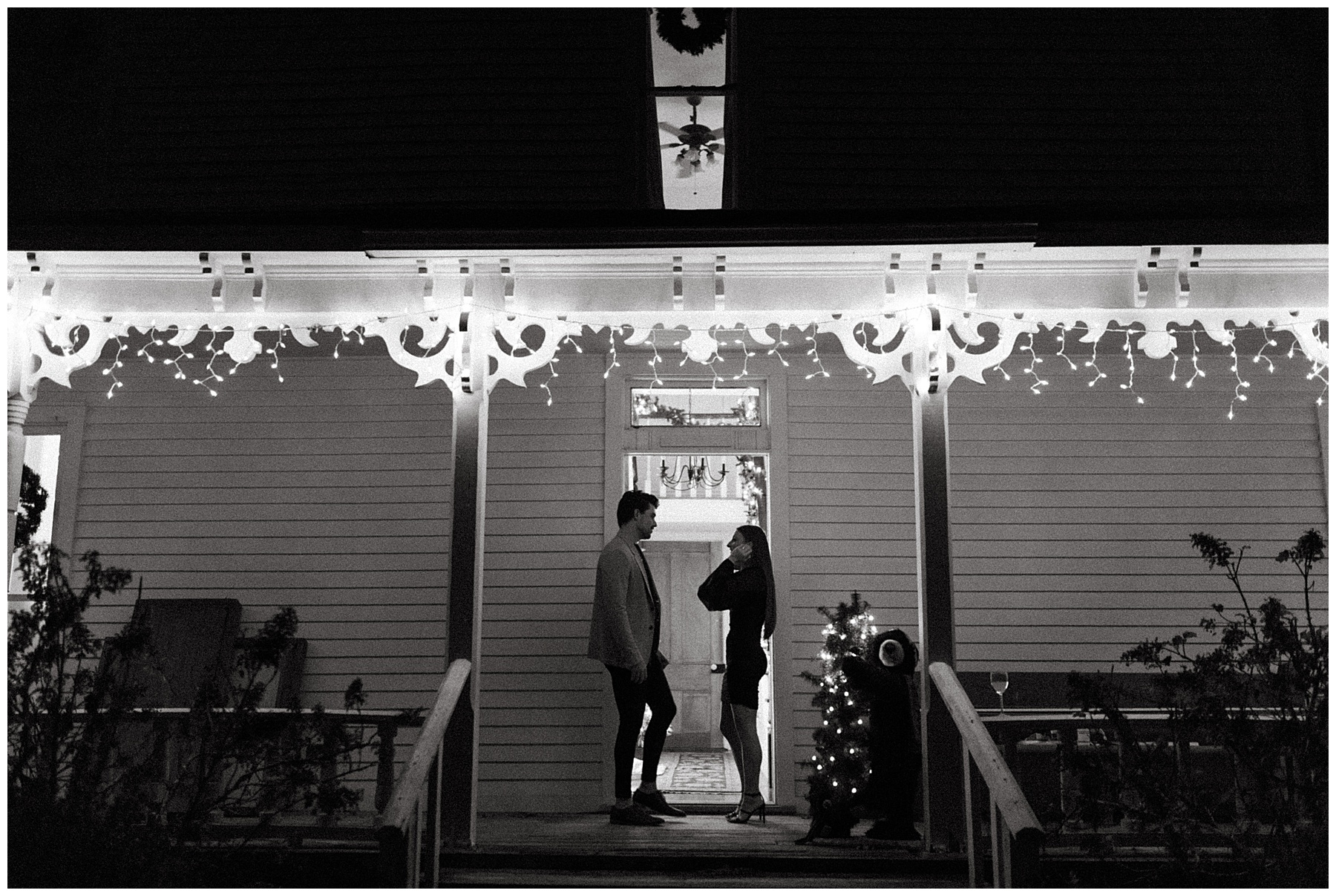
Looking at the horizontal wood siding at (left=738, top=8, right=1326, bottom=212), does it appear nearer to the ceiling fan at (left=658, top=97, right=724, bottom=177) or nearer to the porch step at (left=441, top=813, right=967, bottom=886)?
the ceiling fan at (left=658, top=97, right=724, bottom=177)

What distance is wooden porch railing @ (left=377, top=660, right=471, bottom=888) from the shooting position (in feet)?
15.9

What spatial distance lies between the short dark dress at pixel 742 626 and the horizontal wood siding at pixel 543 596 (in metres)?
2.08

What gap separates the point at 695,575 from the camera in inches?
597

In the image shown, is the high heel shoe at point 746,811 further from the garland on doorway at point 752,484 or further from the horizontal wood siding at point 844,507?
the garland on doorway at point 752,484

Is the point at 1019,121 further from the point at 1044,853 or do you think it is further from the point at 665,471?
the point at 665,471

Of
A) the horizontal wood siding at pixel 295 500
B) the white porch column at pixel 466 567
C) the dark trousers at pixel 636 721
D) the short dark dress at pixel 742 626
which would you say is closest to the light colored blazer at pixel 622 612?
the dark trousers at pixel 636 721

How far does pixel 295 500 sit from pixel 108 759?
481 cm

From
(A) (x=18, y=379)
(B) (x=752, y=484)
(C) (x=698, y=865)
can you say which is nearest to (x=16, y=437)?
(A) (x=18, y=379)

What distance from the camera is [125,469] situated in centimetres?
959

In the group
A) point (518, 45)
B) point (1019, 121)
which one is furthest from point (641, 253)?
point (1019, 121)

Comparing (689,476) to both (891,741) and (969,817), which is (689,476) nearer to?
(891,741)

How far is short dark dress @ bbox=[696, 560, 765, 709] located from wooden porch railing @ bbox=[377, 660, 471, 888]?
1.62 metres

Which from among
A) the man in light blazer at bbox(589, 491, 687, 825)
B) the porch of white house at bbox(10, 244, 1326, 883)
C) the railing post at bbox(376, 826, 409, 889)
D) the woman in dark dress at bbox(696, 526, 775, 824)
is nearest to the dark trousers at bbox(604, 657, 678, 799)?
the man in light blazer at bbox(589, 491, 687, 825)

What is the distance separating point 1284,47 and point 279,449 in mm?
7545
